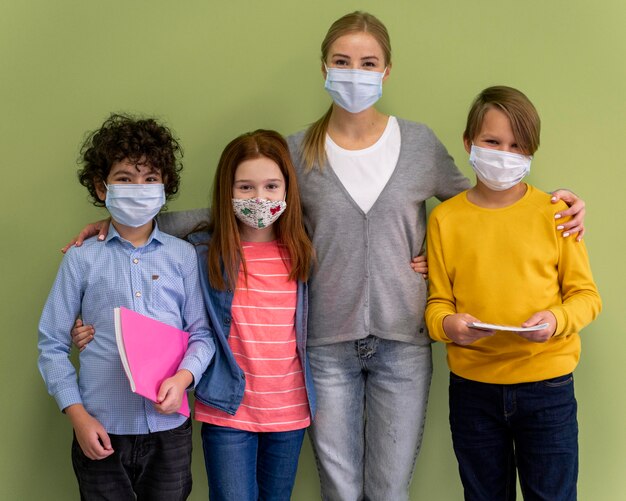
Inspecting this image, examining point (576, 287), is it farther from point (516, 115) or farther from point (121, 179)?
point (121, 179)

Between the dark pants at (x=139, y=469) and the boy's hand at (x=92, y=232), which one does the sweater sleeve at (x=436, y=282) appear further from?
the boy's hand at (x=92, y=232)

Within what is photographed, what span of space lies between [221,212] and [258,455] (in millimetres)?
655

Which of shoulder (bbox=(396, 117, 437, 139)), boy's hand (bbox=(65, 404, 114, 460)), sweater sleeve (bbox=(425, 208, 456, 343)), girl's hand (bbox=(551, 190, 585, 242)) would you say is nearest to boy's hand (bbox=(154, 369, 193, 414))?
boy's hand (bbox=(65, 404, 114, 460))

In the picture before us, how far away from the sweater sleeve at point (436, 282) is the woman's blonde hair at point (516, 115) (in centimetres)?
27

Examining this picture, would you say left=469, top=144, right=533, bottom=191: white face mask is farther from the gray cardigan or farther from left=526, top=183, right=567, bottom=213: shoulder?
the gray cardigan

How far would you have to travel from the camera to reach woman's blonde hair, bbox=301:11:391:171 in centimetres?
178

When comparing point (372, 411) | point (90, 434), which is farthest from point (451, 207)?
point (90, 434)

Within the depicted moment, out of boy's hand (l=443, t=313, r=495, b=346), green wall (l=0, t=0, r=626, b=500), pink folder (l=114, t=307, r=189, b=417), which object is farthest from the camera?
green wall (l=0, t=0, r=626, b=500)

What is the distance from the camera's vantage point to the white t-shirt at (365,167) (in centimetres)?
178

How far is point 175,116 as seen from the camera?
2.12m

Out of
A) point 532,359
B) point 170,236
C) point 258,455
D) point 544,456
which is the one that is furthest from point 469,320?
point 170,236

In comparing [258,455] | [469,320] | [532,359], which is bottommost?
[258,455]

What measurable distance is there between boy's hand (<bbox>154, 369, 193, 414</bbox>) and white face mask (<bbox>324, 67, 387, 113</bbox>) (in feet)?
2.67

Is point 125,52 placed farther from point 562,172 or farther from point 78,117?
point 562,172
